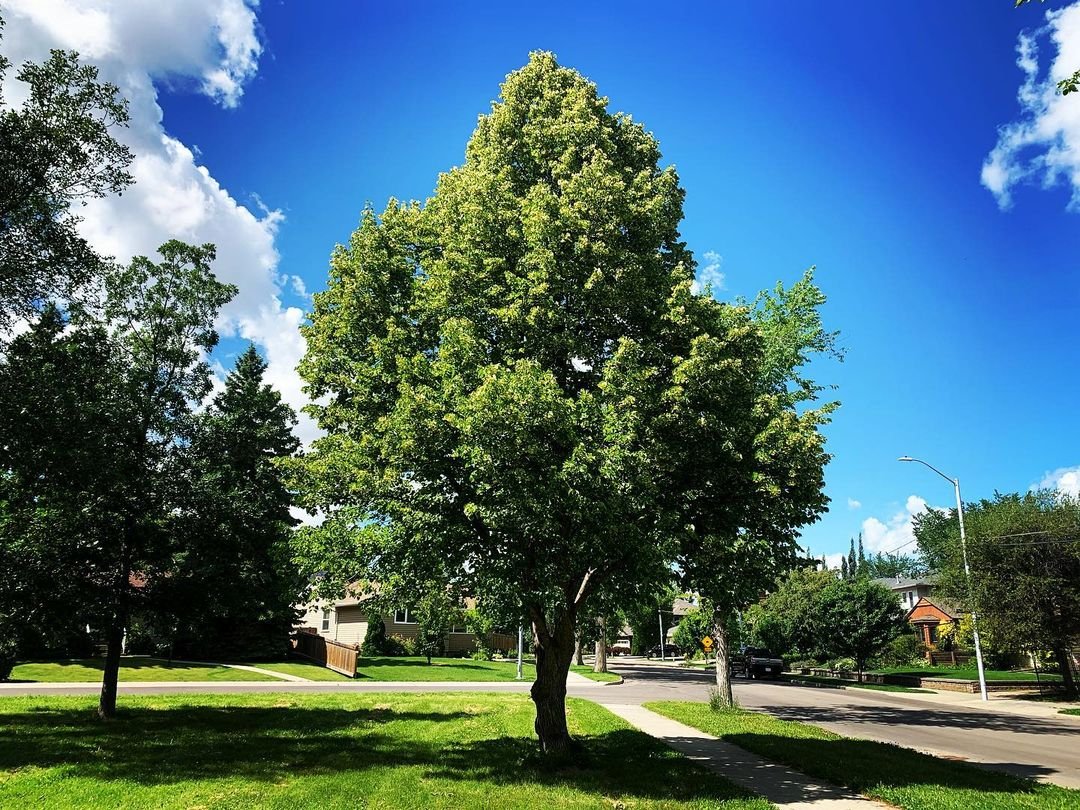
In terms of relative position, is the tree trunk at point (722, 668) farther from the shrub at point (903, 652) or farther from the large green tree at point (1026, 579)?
the shrub at point (903, 652)

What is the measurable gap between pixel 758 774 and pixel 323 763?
7.47 meters

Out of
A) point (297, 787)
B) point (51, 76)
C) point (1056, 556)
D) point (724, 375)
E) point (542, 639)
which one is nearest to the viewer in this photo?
point (297, 787)

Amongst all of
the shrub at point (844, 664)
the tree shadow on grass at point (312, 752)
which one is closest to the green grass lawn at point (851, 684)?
the shrub at point (844, 664)

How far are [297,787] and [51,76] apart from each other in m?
14.8

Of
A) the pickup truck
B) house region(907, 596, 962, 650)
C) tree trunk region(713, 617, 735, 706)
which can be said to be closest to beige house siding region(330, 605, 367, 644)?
the pickup truck

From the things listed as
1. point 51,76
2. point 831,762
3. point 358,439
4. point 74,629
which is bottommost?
point 831,762

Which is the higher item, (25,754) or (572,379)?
(572,379)

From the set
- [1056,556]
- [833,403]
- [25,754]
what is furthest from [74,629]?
[1056,556]

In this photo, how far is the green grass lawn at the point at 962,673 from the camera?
137ft

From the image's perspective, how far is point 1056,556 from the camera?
28.5 m

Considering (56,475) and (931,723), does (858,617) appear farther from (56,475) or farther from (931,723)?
(56,475)

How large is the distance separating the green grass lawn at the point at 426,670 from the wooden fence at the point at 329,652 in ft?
2.45

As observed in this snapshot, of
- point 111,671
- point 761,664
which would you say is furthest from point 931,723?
point 111,671

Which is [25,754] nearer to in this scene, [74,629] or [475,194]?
[74,629]
